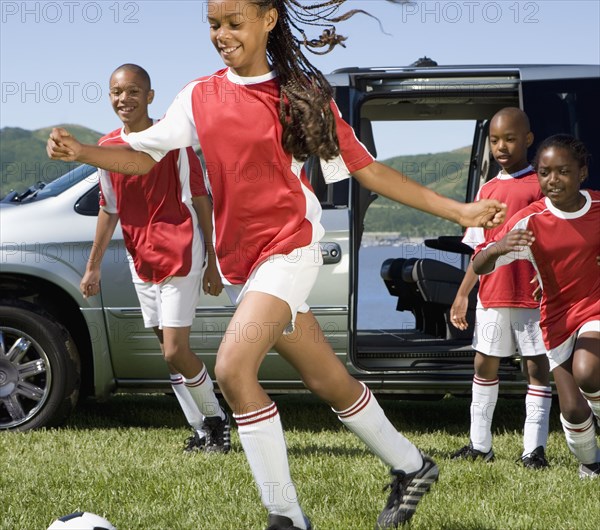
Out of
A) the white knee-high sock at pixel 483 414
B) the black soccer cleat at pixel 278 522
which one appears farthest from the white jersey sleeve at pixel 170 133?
the white knee-high sock at pixel 483 414

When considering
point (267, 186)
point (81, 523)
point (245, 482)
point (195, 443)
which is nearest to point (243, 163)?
point (267, 186)

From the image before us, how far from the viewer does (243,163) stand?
3.09 meters

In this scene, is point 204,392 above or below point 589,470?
above

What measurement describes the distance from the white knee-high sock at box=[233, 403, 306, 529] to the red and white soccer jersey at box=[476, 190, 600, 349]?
172 cm

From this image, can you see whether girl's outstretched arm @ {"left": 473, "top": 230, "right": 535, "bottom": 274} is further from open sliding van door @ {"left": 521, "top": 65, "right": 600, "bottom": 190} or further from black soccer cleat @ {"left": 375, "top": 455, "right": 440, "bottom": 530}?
open sliding van door @ {"left": 521, "top": 65, "right": 600, "bottom": 190}

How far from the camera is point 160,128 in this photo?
3.18 meters

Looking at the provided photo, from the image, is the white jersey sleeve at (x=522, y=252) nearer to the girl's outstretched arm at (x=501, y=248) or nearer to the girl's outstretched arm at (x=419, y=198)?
the girl's outstretched arm at (x=501, y=248)

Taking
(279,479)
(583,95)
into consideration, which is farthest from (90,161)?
(583,95)

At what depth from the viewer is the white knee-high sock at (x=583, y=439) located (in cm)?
431

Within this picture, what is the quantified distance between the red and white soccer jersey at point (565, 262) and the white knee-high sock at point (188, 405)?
1.83 m

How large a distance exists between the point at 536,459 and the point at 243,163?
92.8 inches

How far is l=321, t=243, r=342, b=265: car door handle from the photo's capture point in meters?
5.24

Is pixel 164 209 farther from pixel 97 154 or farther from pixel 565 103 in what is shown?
pixel 565 103

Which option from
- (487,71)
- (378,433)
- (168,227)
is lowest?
Result: (378,433)
